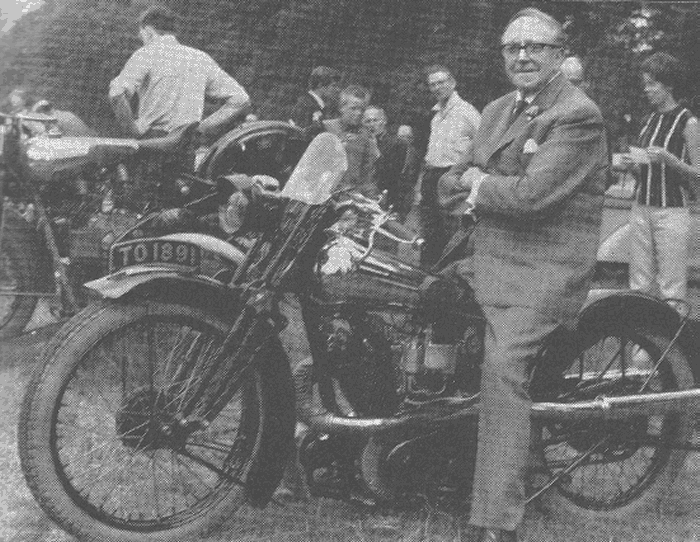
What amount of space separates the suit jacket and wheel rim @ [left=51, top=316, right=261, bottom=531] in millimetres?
890

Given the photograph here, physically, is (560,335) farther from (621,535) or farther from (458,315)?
(621,535)

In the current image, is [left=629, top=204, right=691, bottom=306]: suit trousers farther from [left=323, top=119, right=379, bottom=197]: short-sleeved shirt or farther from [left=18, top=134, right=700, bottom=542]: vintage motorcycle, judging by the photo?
[left=18, top=134, right=700, bottom=542]: vintage motorcycle

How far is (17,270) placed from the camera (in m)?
5.37

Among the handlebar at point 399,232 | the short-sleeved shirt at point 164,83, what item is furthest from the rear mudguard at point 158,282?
the short-sleeved shirt at point 164,83

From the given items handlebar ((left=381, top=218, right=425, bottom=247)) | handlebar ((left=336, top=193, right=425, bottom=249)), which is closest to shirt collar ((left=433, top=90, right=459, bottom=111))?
handlebar ((left=381, top=218, right=425, bottom=247))

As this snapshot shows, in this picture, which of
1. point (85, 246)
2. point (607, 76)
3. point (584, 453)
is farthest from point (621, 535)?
point (85, 246)

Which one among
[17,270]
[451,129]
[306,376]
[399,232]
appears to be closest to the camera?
[306,376]

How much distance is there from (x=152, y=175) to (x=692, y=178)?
110 inches

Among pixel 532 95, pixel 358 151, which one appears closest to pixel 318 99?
pixel 358 151

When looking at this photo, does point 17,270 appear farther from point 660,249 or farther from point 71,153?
point 660,249

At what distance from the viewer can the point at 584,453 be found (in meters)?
3.39

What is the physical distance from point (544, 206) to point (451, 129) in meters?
2.74

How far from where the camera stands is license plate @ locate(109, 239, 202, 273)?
3.00 meters

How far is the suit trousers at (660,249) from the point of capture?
16.5ft
